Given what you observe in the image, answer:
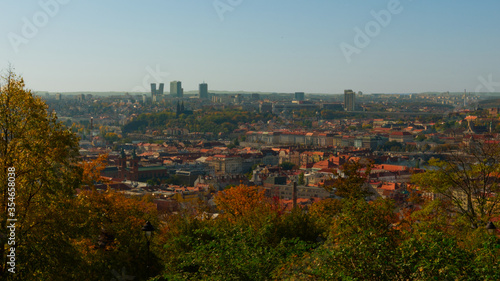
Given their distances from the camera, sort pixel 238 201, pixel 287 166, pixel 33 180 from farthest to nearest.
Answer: pixel 287 166
pixel 238 201
pixel 33 180

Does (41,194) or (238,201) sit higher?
(41,194)

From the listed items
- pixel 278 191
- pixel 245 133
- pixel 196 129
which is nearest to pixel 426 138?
pixel 245 133

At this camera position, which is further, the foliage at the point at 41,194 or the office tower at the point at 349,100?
the office tower at the point at 349,100

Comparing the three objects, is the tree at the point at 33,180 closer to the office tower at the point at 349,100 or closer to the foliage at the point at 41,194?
the foliage at the point at 41,194

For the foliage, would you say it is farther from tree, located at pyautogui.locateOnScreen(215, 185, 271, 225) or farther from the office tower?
the office tower

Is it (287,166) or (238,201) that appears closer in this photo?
(238,201)

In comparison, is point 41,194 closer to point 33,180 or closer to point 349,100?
point 33,180

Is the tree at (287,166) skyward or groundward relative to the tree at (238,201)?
groundward

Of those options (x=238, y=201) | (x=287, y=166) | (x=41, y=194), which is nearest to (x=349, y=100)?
(x=287, y=166)

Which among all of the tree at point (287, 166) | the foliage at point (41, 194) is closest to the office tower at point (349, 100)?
the tree at point (287, 166)

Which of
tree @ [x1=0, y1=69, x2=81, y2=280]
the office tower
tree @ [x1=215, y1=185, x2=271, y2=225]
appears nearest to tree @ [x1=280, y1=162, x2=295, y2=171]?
tree @ [x1=215, y1=185, x2=271, y2=225]

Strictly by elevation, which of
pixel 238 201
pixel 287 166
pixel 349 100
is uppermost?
pixel 238 201

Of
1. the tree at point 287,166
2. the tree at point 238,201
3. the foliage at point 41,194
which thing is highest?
the foliage at point 41,194
